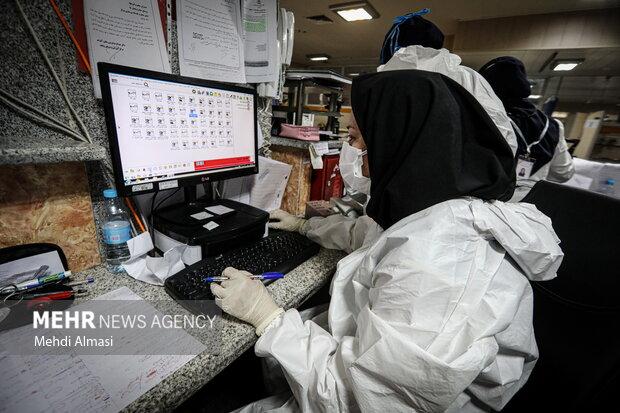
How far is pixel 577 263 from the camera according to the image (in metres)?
0.68

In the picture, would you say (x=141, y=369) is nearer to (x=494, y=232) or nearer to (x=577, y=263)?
(x=494, y=232)

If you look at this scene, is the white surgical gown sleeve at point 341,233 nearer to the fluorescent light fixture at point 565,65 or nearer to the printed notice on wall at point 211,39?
the printed notice on wall at point 211,39

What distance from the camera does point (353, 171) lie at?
117 cm

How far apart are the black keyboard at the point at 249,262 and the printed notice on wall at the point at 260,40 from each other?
0.64 meters

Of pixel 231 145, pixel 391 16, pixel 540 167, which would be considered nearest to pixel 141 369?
pixel 231 145

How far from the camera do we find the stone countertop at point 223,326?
43 cm

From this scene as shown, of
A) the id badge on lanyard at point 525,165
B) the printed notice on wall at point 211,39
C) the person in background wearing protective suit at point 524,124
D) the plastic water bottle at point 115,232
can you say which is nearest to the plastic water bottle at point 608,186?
the person in background wearing protective suit at point 524,124

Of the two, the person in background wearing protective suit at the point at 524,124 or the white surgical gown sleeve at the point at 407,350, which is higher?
the person in background wearing protective suit at the point at 524,124

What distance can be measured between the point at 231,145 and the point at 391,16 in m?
4.58

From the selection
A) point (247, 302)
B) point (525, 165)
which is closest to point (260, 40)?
point (247, 302)

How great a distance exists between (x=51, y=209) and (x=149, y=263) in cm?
26

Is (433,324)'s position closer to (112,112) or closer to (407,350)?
(407,350)

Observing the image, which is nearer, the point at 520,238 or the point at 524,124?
the point at 520,238

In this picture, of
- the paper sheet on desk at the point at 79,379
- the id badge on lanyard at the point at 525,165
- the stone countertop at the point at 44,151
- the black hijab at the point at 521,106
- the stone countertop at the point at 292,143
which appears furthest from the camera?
the id badge on lanyard at the point at 525,165
